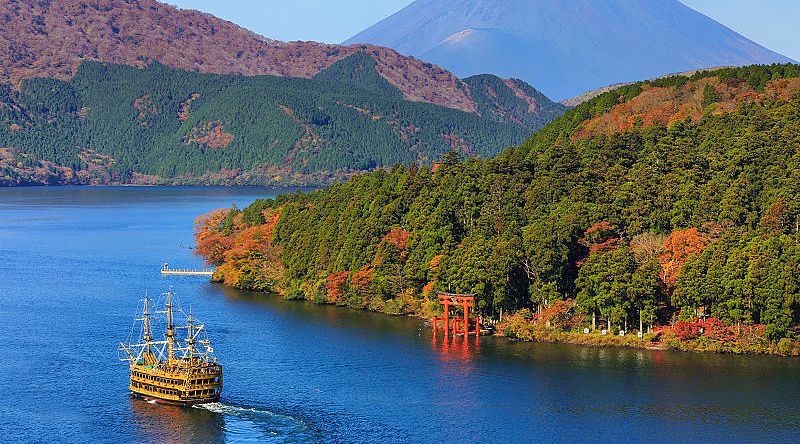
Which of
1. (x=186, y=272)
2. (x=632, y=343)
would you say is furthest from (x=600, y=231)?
(x=186, y=272)

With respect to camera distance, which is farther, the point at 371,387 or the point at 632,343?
the point at 632,343

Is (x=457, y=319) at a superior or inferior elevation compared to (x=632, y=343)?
superior

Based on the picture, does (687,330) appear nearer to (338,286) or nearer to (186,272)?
(338,286)

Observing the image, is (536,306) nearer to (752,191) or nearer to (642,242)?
(642,242)

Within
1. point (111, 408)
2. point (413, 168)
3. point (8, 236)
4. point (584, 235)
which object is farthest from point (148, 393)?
point (8, 236)

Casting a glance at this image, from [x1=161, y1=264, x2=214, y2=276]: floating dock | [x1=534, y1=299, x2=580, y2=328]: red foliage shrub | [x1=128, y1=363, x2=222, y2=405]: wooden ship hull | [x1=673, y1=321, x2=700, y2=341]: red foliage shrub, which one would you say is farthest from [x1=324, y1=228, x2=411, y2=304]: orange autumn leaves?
[x1=128, y1=363, x2=222, y2=405]: wooden ship hull

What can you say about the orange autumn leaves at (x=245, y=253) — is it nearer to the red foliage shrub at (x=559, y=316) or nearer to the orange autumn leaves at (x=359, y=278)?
the orange autumn leaves at (x=359, y=278)
